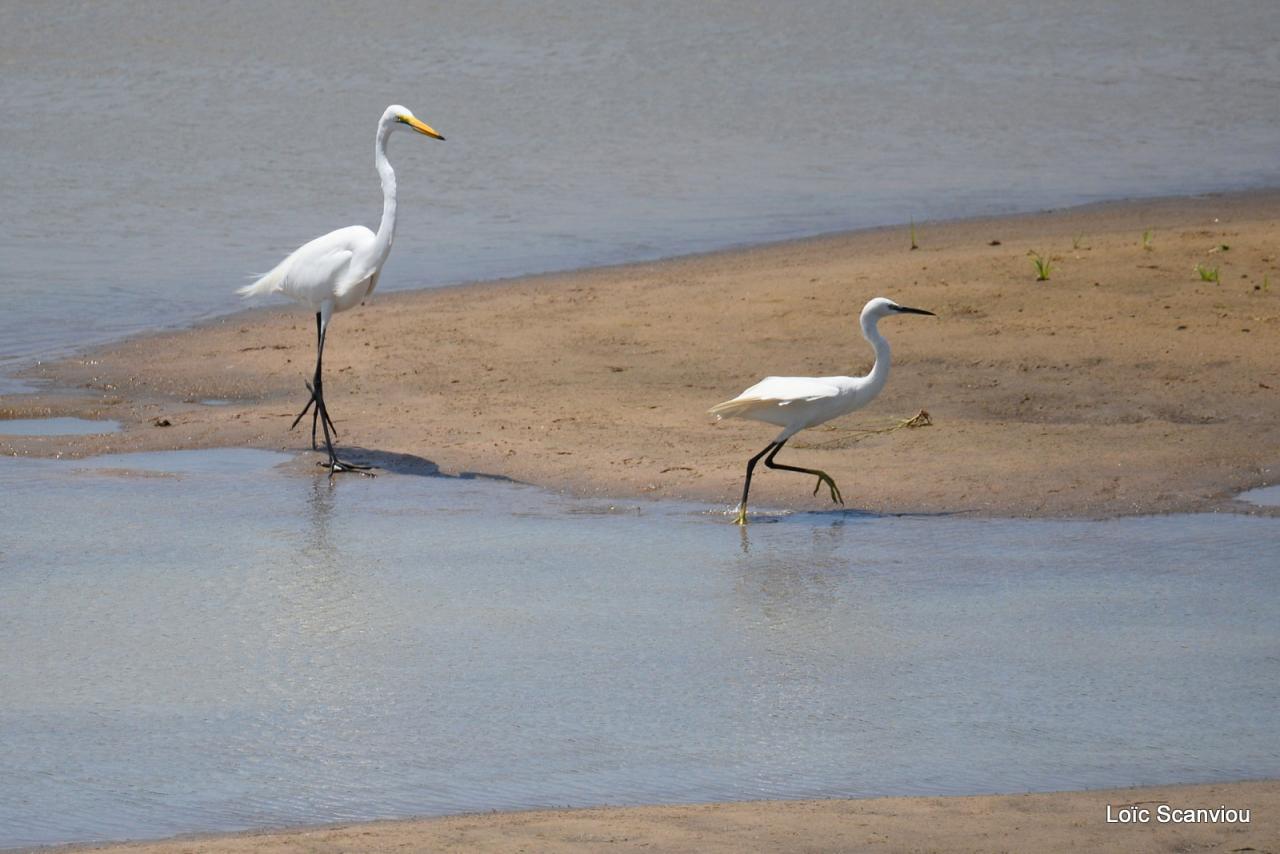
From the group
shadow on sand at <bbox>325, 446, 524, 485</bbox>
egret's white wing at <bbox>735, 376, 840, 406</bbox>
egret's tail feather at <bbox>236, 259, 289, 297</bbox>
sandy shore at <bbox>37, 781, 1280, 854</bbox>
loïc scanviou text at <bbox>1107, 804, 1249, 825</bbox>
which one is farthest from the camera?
egret's tail feather at <bbox>236, 259, 289, 297</bbox>

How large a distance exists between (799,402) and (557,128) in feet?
43.3

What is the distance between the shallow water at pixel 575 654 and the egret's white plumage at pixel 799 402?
0.29 m

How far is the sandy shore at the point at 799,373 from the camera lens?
837 cm

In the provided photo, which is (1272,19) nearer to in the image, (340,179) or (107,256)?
(340,179)

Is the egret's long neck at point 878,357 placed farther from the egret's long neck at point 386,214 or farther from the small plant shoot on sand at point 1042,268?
the small plant shoot on sand at point 1042,268

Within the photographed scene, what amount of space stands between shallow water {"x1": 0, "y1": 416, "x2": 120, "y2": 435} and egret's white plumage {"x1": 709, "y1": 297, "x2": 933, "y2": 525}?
3632 mm

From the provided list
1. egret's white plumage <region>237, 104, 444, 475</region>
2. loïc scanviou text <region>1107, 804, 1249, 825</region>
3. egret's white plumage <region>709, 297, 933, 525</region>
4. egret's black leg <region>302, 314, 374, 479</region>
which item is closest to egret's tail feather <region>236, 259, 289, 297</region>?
egret's white plumage <region>237, 104, 444, 475</region>

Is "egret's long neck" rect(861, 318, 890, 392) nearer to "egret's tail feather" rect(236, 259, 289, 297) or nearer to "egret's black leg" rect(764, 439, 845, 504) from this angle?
"egret's black leg" rect(764, 439, 845, 504)

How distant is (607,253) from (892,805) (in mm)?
10351

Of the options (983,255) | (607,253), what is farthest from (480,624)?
(607,253)

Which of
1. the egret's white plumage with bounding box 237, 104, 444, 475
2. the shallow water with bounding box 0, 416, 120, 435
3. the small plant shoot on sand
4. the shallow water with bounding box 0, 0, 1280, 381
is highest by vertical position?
the shallow water with bounding box 0, 0, 1280, 381

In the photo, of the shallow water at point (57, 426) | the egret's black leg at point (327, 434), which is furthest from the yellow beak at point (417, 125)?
the shallow water at point (57, 426)

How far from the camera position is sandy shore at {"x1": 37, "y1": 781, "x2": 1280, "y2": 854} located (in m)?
4.28

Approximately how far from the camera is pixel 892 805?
463 centimetres
